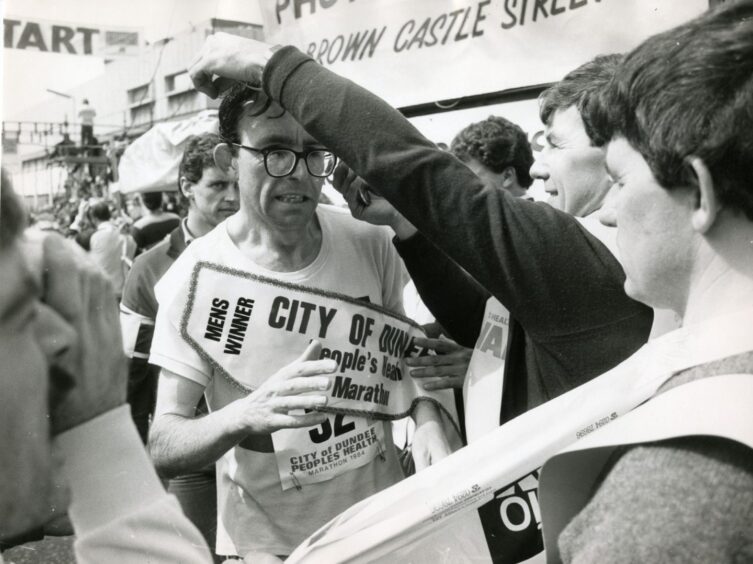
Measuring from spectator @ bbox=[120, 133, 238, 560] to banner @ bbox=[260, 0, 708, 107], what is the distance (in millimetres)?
289

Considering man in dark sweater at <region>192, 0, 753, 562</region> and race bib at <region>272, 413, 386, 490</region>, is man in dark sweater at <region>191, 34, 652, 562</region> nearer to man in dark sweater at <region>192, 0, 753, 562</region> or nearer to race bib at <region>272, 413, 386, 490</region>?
man in dark sweater at <region>192, 0, 753, 562</region>

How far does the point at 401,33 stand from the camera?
1.46 metres

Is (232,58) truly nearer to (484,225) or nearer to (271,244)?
(271,244)

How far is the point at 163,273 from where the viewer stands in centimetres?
143

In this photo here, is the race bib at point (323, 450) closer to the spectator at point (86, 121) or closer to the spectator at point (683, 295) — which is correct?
the spectator at point (683, 295)

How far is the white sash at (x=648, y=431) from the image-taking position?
0.80 m

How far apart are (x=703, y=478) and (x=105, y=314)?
0.89m

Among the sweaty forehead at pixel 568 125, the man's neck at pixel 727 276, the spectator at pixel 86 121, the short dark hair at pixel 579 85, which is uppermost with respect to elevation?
the short dark hair at pixel 579 85

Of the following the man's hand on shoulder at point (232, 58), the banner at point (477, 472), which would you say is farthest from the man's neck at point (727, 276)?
the man's hand on shoulder at point (232, 58)

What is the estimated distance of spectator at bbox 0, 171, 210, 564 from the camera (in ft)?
3.67

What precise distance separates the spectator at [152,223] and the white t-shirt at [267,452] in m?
0.20

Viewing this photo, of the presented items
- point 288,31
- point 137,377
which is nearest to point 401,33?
point 288,31

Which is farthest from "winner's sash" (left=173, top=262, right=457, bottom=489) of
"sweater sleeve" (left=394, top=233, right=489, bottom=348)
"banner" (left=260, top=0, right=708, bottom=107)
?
"banner" (left=260, top=0, right=708, bottom=107)

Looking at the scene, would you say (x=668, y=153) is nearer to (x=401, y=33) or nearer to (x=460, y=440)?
(x=401, y=33)
